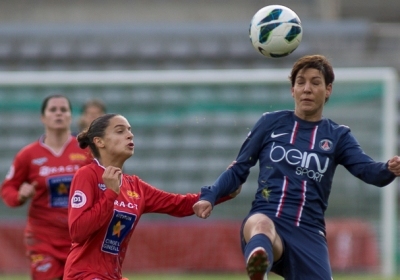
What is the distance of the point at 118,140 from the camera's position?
5.37 meters

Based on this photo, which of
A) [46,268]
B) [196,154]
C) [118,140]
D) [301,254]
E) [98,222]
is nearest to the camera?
[98,222]

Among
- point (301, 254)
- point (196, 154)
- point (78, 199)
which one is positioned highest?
→ point (78, 199)

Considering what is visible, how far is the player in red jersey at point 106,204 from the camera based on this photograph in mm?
5031

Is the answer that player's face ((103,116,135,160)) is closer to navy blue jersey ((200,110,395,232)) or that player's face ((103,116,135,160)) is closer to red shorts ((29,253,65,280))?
navy blue jersey ((200,110,395,232))

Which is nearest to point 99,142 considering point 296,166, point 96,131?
point 96,131

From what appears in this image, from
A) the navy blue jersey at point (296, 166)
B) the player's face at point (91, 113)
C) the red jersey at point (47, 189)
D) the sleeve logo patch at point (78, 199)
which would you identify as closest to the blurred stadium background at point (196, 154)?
the player's face at point (91, 113)

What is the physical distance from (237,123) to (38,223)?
5.78m

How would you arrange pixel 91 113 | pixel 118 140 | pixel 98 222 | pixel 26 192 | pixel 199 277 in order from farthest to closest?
pixel 199 277 → pixel 91 113 → pixel 26 192 → pixel 118 140 → pixel 98 222

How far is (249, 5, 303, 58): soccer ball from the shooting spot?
568 cm

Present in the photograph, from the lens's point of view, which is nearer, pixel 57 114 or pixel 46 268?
pixel 46 268

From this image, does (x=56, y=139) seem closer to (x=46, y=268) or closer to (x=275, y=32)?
(x=46, y=268)

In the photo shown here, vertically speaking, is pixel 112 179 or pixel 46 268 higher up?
pixel 112 179

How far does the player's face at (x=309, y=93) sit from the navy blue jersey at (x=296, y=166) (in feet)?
0.20

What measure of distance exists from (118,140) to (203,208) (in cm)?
68
